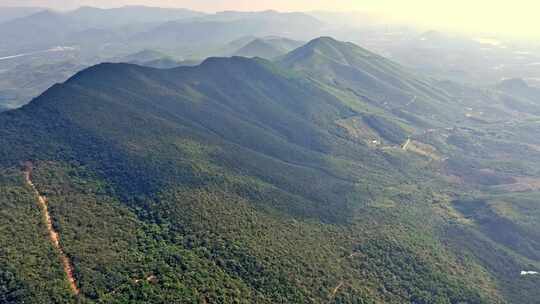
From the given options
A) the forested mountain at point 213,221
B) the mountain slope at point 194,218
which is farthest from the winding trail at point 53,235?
the mountain slope at point 194,218

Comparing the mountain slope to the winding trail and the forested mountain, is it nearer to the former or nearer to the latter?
the forested mountain

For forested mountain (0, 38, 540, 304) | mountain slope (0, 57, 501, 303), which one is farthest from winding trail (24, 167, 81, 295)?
mountain slope (0, 57, 501, 303)

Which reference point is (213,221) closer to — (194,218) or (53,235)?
(194,218)

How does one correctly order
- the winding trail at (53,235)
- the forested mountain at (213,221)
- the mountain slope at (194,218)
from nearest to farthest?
the winding trail at (53,235), the forested mountain at (213,221), the mountain slope at (194,218)

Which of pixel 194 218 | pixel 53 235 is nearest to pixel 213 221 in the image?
pixel 194 218

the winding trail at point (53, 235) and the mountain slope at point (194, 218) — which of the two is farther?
the mountain slope at point (194, 218)

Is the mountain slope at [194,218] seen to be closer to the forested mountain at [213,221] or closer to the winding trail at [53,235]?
the forested mountain at [213,221]
